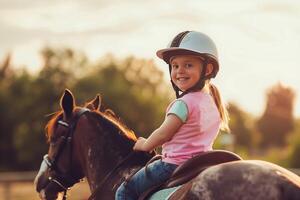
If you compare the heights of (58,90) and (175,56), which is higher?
(175,56)

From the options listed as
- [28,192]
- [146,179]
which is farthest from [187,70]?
[28,192]

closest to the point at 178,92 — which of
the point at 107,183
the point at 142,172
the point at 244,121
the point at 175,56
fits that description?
the point at 175,56

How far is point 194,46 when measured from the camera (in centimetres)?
516

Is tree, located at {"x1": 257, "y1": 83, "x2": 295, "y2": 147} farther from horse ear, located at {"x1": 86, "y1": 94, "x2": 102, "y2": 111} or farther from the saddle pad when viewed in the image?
the saddle pad

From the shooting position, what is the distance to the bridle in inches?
257

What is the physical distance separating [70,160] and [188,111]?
6.15 feet

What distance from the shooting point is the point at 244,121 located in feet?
357

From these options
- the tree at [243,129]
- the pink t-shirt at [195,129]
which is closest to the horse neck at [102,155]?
the pink t-shirt at [195,129]

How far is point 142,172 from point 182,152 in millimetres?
405

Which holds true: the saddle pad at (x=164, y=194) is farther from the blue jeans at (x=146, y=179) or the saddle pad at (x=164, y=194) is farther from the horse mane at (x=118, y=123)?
the horse mane at (x=118, y=123)

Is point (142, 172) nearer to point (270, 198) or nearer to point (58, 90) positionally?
point (270, 198)

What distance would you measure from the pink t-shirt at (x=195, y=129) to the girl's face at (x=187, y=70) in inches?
4.0

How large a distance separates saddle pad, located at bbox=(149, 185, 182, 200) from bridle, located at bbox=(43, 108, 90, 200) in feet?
5.23

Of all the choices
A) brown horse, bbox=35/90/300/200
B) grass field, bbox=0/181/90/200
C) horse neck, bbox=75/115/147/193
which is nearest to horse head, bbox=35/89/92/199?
brown horse, bbox=35/90/300/200
